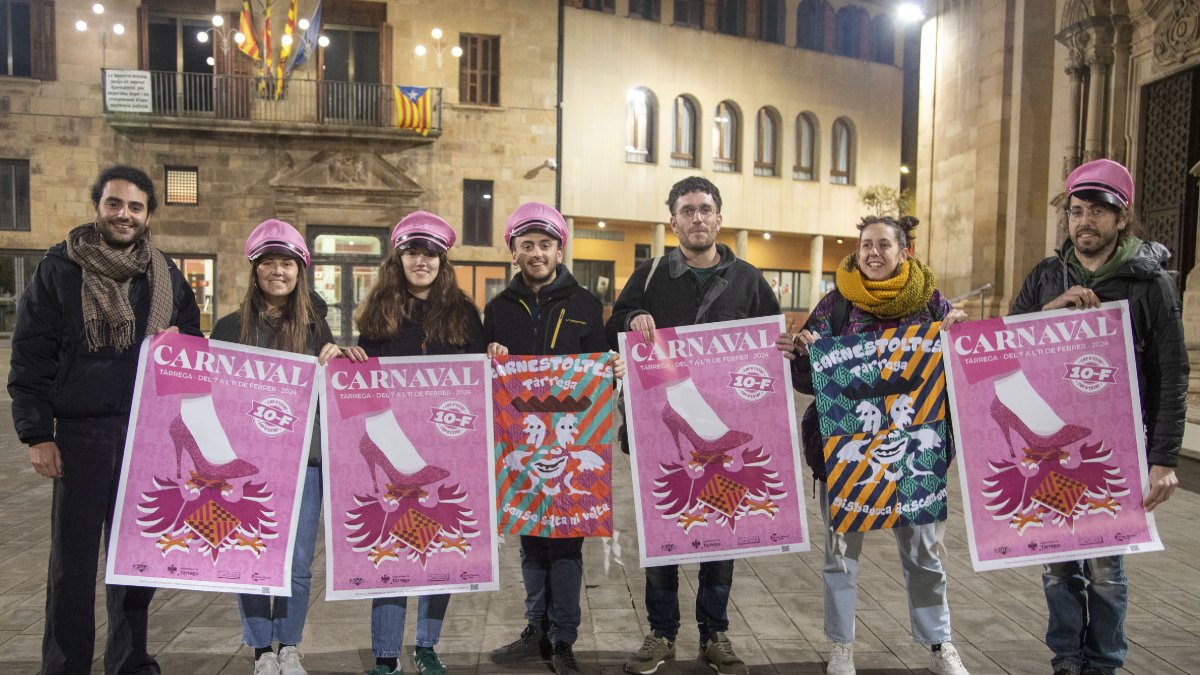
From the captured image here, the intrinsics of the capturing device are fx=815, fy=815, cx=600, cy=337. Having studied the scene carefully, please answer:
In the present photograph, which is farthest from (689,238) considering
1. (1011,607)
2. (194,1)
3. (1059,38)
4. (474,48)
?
(194,1)

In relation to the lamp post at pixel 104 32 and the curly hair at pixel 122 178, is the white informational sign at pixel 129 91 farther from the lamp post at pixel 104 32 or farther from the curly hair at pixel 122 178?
the curly hair at pixel 122 178

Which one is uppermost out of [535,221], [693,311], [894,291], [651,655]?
[535,221]

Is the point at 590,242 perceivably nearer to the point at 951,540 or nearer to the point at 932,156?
the point at 932,156

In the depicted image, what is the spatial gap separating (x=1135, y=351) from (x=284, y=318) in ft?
12.4

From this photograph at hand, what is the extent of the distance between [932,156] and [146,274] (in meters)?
15.0

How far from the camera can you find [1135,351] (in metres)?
3.54

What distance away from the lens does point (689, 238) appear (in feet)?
12.9

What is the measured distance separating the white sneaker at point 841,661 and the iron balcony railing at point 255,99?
2057 cm

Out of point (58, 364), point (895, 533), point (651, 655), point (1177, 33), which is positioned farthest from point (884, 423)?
point (1177, 33)

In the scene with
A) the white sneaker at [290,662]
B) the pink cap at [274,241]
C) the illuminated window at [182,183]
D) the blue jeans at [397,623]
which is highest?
the illuminated window at [182,183]

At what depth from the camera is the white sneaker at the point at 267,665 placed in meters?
3.45

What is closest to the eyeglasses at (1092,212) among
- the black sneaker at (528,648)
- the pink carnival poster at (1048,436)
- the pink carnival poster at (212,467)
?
the pink carnival poster at (1048,436)

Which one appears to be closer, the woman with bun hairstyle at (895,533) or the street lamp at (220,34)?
the woman with bun hairstyle at (895,533)

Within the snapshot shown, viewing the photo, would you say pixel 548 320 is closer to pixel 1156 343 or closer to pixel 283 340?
pixel 283 340
